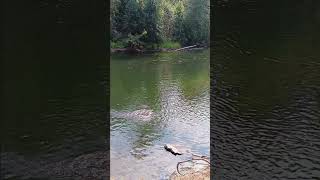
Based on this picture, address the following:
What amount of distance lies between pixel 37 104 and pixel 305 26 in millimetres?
599

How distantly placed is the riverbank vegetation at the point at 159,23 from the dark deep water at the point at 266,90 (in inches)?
430

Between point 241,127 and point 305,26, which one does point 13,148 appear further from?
point 305,26

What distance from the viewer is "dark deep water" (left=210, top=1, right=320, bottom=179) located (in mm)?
842

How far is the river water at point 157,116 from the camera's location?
428 cm

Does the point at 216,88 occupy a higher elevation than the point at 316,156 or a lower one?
higher

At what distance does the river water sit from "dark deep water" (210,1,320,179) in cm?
305

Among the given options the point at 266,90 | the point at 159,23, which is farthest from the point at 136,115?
the point at 159,23

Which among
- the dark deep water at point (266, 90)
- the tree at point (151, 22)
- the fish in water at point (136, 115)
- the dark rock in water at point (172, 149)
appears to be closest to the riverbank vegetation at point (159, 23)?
the tree at point (151, 22)

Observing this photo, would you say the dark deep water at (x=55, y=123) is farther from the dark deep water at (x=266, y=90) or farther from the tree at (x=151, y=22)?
the tree at (x=151, y=22)

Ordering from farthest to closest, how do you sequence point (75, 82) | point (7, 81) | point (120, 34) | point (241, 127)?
point (120, 34)
point (241, 127)
point (75, 82)
point (7, 81)

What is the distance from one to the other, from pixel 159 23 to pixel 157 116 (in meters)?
7.57

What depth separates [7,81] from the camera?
0.66 m

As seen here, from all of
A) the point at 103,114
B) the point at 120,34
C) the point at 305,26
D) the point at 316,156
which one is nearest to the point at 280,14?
the point at 305,26

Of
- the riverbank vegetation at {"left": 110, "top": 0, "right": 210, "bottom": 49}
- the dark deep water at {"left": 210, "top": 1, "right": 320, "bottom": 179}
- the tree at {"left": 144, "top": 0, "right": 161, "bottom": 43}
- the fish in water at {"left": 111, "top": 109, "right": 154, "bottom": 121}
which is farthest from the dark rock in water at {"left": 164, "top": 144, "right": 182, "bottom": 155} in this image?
the tree at {"left": 144, "top": 0, "right": 161, "bottom": 43}
